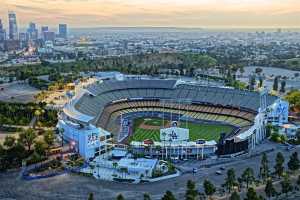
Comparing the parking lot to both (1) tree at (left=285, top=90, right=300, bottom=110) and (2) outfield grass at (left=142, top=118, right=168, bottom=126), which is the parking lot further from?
(1) tree at (left=285, top=90, right=300, bottom=110)

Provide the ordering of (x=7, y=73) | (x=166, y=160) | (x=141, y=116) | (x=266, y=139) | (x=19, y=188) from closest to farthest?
(x=19, y=188) < (x=166, y=160) < (x=266, y=139) < (x=141, y=116) < (x=7, y=73)

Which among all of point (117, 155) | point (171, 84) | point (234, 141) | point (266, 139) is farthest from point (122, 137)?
point (171, 84)

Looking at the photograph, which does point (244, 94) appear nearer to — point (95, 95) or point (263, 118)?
point (263, 118)

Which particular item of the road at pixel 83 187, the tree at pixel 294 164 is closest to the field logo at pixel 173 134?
the road at pixel 83 187

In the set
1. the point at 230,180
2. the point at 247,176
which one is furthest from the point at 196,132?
the point at 230,180

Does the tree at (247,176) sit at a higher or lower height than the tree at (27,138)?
lower

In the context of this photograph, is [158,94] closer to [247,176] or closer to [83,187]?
[83,187]

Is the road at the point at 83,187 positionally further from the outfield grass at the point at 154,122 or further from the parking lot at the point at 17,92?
the parking lot at the point at 17,92

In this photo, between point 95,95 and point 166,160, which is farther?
point 95,95

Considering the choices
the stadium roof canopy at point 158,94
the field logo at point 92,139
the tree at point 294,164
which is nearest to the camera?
the tree at point 294,164

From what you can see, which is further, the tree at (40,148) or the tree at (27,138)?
the tree at (27,138)
